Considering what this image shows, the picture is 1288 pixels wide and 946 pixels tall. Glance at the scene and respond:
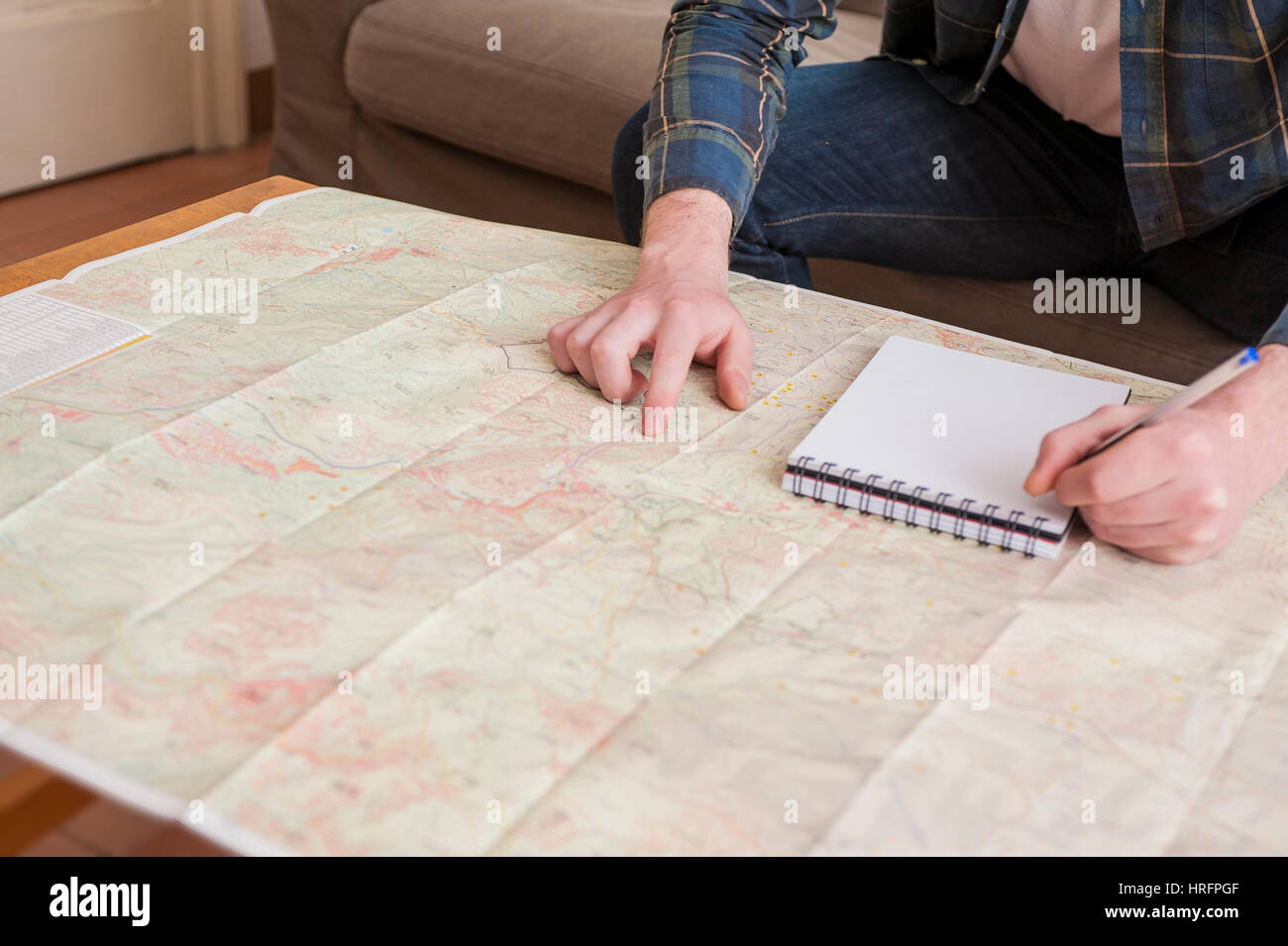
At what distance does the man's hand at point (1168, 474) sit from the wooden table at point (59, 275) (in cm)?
47

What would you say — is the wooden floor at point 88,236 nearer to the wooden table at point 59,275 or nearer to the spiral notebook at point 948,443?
the wooden table at point 59,275

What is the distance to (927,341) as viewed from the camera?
0.88 meters

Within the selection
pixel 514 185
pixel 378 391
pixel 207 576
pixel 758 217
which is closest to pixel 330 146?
pixel 514 185

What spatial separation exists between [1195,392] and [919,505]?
158 mm

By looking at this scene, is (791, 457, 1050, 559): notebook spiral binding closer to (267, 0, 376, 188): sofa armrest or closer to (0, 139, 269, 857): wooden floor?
(0, 139, 269, 857): wooden floor

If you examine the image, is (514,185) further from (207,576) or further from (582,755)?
(582,755)

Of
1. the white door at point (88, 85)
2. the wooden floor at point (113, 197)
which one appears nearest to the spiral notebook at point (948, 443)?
the wooden floor at point (113, 197)

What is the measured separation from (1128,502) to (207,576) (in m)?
0.49

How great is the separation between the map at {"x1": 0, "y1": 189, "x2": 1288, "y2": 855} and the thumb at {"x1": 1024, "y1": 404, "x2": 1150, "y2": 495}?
0.15ft

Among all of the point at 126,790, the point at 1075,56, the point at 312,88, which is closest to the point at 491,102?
the point at 312,88

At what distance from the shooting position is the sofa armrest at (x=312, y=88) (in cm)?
188

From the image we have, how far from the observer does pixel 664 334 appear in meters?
0.78

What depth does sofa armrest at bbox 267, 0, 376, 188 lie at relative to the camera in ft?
6.16

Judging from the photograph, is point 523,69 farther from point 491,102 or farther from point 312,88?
point 312,88
